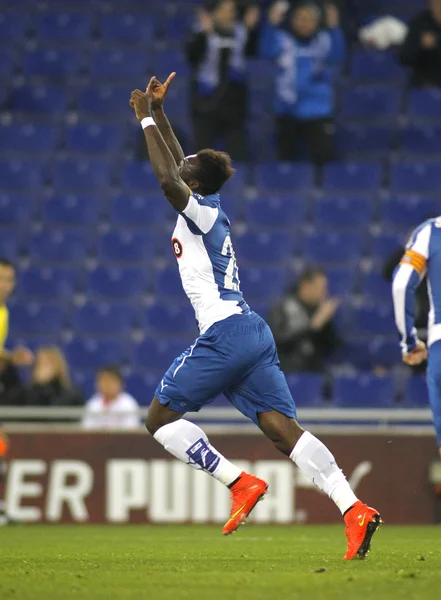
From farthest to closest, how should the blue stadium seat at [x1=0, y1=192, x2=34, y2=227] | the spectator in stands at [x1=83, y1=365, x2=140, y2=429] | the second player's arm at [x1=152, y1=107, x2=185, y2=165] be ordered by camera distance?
the blue stadium seat at [x1=0, y1=192, x2=34, y2=227] < the spectator in stands at [x1=83, y1=365, x2=140, y2=429] < the second player's arm at [x1=152, y1=107, x2=185, y2=165]

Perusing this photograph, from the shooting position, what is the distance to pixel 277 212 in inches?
594

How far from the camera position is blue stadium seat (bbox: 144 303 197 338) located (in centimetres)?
1424

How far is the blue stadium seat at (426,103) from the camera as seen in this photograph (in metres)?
15.6

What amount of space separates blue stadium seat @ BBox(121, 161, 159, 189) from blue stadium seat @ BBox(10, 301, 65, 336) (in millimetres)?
2017

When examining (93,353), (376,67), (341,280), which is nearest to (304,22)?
(376,67)

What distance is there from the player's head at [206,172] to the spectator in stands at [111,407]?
16.0ft

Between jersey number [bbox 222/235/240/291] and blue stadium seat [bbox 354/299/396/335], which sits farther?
blue stadium seat [bbox 354/299/396/335]

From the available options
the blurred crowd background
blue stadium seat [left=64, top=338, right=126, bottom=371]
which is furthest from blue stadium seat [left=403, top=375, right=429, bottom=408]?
blue stadium seat [left=64, top=338, right=126, bottom=371]

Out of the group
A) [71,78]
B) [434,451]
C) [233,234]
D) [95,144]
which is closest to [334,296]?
[233,234]

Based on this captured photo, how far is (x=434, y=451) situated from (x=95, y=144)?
279 inches

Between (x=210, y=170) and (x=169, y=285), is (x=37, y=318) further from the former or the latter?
(x=210, y=170)

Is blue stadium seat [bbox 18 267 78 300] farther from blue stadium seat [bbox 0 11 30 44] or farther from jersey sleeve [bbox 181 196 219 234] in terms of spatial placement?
jersey sleeve [bbox 181 196 219 234]

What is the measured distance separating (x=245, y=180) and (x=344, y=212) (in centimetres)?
146

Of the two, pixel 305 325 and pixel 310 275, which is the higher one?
pixel 310 275
